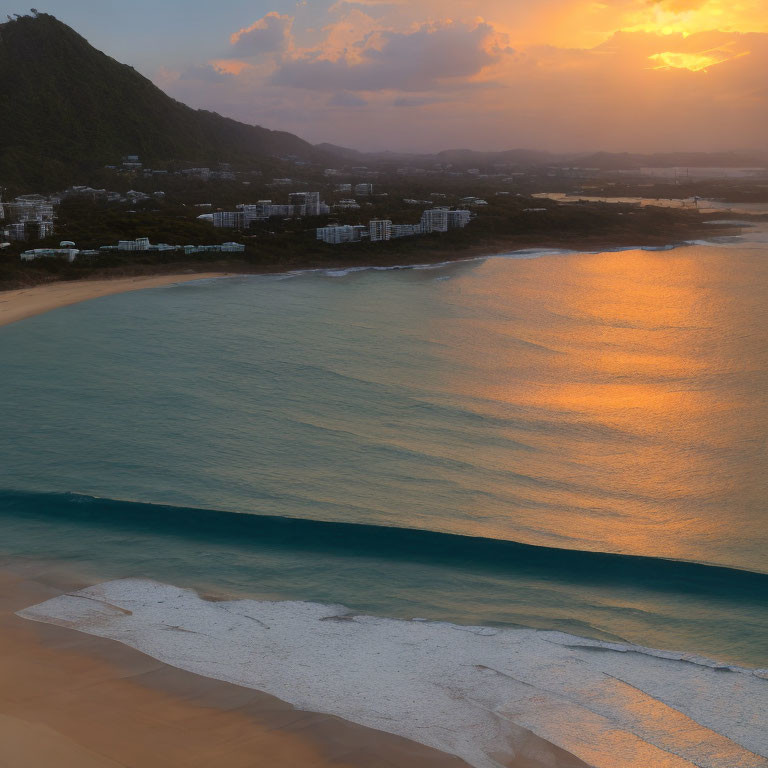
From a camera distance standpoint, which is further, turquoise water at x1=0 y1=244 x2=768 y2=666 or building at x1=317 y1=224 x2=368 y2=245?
building at x1=317 y1=224 x2=368 y2=245

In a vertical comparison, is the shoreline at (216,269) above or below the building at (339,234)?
below

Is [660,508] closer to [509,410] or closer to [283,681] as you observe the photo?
[509,410]

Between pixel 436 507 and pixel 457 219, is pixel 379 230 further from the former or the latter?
pixel 436 507

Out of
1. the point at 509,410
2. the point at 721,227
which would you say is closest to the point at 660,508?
the point at 509,410

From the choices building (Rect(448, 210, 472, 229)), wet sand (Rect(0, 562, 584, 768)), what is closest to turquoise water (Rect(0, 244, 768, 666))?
wet sand (Rect(0, 562, 584, 768))

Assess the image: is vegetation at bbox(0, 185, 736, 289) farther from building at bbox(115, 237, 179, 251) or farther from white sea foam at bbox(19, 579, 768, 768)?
white sea foam at bbox(19, 579, 768, 768)

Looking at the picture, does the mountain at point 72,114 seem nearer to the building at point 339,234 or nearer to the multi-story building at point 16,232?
the multi-story building at point 16,232

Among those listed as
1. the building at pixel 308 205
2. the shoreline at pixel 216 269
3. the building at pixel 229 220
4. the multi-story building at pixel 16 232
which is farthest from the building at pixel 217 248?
the building at pixel 308 205

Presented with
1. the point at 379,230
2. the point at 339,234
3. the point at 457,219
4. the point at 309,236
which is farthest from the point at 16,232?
the point at 457,219
